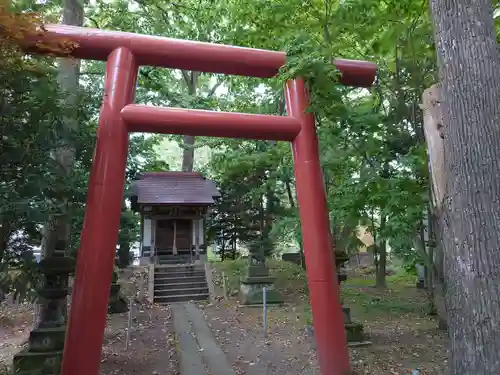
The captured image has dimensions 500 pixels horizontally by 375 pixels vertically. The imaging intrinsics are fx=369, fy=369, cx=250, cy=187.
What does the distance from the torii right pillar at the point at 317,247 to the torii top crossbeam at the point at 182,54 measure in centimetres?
60

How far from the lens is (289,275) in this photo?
12641mm

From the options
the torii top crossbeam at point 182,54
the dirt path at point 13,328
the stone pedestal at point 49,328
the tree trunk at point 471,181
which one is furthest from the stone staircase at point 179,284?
the tree trunk at point 471,181

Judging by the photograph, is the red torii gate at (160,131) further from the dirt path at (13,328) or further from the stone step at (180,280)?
the stone step at (180,280)

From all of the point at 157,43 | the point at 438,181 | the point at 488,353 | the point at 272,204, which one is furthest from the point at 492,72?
the point at 272,204

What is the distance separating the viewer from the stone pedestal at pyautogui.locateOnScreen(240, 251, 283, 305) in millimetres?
10258

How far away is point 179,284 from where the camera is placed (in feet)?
39.1

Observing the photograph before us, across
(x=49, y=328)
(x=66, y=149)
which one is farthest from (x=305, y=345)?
(x=66, y=149)

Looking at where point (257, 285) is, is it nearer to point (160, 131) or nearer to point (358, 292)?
point (358, 292)

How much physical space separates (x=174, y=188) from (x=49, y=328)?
10373 mm

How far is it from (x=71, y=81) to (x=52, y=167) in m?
2.48

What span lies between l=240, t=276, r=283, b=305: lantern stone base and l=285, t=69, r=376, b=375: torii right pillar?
17.3 feet

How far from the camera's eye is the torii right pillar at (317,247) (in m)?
4.88

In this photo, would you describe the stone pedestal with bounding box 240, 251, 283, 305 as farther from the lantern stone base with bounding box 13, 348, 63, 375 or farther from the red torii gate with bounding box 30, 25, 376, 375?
the lantern stone base with bounding box 13, 348, 63, 375

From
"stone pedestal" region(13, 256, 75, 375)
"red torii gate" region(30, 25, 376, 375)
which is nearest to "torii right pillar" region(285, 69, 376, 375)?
"red torii gate" region(30, 25, 376, 375)
